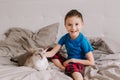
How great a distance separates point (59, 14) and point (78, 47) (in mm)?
665

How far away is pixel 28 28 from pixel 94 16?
2.03 feet

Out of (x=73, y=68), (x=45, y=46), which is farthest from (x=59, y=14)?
(x=73, y=68)

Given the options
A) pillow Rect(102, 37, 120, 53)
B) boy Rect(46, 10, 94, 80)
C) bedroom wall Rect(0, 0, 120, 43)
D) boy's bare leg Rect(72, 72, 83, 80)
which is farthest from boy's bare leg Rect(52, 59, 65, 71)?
bedroom wall Rect(0, 0, 120, 43)

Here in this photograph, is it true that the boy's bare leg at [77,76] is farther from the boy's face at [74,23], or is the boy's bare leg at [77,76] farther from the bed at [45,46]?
the boy's face at [74,23]

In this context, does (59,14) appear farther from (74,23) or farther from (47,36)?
(74,23)

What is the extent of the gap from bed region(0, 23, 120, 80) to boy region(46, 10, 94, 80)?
0.16 feet

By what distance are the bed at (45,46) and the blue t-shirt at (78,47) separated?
0.12 meters

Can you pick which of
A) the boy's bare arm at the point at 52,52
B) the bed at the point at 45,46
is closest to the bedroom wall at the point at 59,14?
the bed at the point at 45,46

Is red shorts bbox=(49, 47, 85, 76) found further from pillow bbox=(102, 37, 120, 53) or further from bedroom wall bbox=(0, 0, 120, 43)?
bedroom wall bbox=(0, 0, 120, 43)

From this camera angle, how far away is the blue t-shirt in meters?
1.67

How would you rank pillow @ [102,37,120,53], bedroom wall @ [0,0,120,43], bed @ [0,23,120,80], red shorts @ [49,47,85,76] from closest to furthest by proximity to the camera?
bed @ [0,23,120,80], red shorts @ [49,47,85,76], pillow @ [102,37,120,53], bedroom wall @ [0,0,120,43]

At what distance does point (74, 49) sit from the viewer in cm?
171

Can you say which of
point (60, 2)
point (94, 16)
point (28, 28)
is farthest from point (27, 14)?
point (94, 16)

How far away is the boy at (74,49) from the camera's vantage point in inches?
63.0
